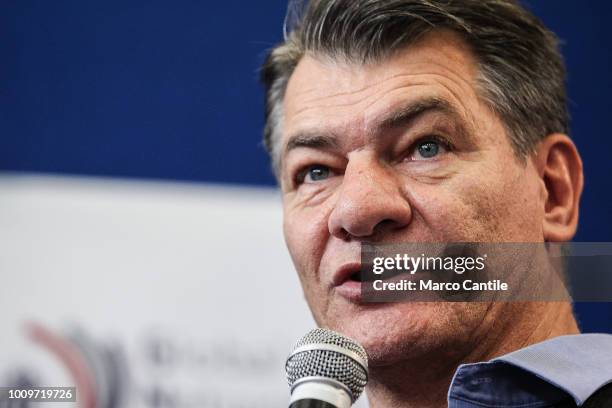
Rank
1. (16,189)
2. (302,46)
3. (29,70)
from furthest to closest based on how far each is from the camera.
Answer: (29,70) < (16,189) < (302,46)

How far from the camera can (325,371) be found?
873 mm

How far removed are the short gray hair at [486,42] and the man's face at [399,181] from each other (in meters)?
0.02

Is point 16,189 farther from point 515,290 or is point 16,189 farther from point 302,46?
point 515,290

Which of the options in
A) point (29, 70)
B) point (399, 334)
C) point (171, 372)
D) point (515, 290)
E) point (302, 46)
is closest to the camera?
point (399, 334)

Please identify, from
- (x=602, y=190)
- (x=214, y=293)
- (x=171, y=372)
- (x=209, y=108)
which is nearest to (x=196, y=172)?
(x=209, y=108)

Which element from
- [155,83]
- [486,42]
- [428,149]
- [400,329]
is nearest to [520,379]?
[400,329]

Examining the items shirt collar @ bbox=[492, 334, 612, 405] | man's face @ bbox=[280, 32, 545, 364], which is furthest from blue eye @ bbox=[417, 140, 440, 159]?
shirt collar @ bbox=[492, 334, 612, 405]

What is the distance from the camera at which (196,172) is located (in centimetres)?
208

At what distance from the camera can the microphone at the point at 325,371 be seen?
84 cm

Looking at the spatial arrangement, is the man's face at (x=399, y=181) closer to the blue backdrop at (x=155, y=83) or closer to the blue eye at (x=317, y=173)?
the blue eye at (x=317, y=173)

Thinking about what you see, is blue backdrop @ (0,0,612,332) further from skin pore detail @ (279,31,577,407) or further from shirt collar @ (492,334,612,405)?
shirt collar @ (492,334,612,405)

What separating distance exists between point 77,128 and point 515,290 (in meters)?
1.18

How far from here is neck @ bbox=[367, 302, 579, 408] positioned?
1399mm

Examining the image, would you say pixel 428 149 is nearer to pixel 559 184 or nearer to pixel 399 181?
pixel 399 181
